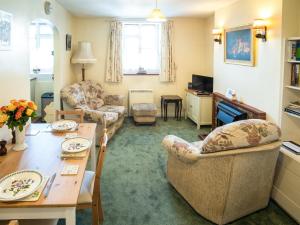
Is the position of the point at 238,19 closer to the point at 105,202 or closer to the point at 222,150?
the point at 222,150

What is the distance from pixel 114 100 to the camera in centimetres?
609

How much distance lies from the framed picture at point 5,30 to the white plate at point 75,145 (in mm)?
1110

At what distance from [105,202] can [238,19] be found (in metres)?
3.39

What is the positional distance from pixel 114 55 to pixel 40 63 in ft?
5.68

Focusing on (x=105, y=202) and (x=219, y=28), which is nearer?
(x=105, y=202)

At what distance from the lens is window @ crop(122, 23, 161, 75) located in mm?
6602

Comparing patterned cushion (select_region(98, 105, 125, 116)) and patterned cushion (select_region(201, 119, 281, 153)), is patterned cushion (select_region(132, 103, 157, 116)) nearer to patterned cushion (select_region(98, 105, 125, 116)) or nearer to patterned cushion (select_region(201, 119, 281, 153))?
patterned cushion (select_region(98, 105, 125, 116))

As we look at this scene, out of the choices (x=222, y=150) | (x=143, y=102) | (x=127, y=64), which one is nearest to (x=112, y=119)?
(x=143, y=102)

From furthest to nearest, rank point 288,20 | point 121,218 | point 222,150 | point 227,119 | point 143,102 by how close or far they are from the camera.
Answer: point 143,102 → point 227,119 → point 288,20 → point 121,218 → point 222,150

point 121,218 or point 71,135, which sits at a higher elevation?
point 71,135

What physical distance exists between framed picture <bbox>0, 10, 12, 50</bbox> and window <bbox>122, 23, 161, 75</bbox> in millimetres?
4010

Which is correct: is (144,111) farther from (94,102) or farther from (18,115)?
(18,115)

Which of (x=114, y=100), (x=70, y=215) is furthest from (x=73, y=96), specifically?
(x=70, y=215)

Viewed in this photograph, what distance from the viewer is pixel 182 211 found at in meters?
2.65
